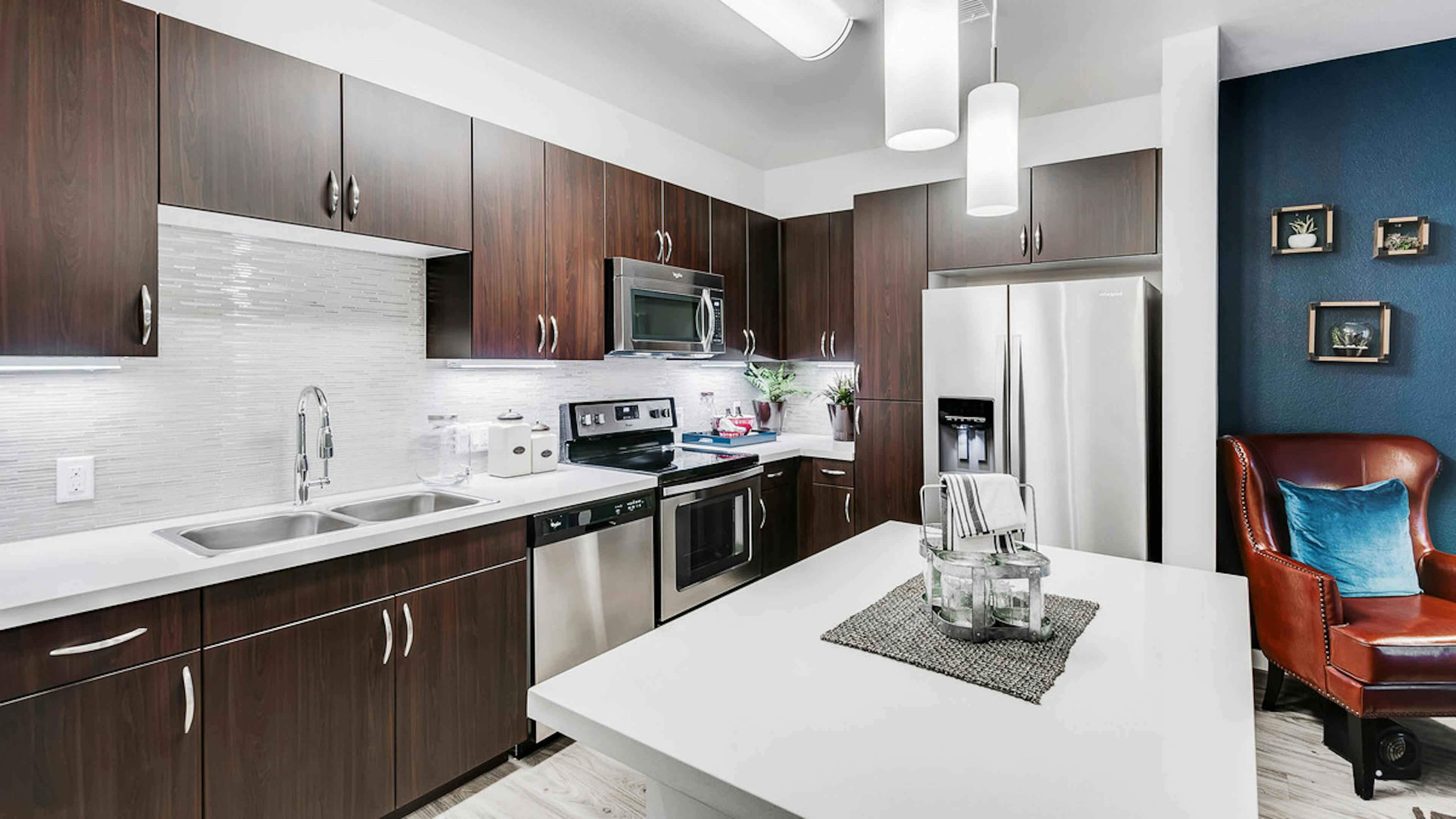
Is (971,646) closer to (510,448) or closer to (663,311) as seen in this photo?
(510,448)

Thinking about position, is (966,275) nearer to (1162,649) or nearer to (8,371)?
(1162,649)

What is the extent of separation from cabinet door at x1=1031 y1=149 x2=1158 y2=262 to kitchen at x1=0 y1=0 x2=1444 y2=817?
0.02 metres

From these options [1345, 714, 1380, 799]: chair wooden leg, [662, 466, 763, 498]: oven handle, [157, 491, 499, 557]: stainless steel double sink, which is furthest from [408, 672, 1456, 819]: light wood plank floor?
[662, 466, 763, 498]: oven handle

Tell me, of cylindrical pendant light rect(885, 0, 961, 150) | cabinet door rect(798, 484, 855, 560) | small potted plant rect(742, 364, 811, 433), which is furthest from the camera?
small potted plant rect(742, 364, 811, 433)

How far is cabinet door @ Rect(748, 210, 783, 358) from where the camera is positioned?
4.07 m

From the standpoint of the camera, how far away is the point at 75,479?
190cm

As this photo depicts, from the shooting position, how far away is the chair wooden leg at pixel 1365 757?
2205 millimetres

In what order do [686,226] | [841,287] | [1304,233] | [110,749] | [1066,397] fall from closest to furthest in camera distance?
1. [110,749]
2. [1066,397]
3. [1304,233]
4. [686,226]
5. [841,287]

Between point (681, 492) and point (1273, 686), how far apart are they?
97.5 inches

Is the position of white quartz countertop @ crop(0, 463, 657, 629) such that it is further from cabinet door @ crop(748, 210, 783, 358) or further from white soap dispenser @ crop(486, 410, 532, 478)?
cabinet door @ crop(748, 210, 783, 358)

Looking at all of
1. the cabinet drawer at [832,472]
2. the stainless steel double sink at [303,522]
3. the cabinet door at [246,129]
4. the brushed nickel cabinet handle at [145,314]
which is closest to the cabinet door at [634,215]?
the cabinet door at [246,129]

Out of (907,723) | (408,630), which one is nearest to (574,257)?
(408,630)

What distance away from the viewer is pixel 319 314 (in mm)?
2418

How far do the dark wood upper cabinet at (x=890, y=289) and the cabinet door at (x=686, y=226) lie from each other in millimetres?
816
